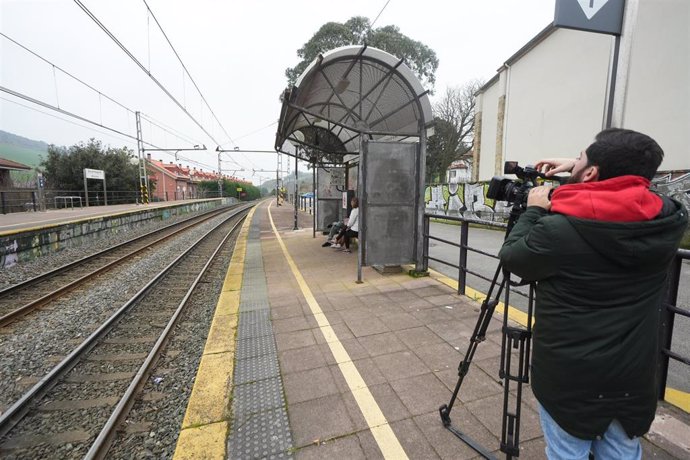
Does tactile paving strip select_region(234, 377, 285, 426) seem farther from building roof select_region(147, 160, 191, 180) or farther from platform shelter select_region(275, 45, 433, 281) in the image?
building roof select_region(147, 160, 191, 180)

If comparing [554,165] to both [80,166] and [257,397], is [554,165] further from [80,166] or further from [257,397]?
[80,166]

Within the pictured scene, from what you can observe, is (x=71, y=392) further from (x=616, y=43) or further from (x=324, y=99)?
(x=324, y=99)

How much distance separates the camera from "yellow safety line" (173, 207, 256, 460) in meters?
2.22

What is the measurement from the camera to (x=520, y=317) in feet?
13.5

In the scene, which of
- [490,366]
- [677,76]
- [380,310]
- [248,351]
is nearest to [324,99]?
[380,310]

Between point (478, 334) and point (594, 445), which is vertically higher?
point (478, 334)

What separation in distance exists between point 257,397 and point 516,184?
2.41 m

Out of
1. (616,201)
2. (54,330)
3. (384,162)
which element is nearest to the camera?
(616,201)

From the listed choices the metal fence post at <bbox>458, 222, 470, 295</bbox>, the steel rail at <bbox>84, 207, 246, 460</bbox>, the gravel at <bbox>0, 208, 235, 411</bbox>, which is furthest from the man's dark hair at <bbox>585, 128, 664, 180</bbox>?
the gravel at <bbox>0, 208, 235, 411</bbox>

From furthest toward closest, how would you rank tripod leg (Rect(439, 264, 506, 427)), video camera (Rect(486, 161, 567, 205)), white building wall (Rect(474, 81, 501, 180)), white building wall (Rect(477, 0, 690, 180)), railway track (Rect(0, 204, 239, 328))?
white building wall (Rect(474, 81, 501, 180)), white building wall (Rect(477, 0, 690, 180)), railway track (Rect(0, 204, 239, 328)), tripod leg (Rect(439, 264, 506, 427)), video camera (Rect(486, 161, 567, 205))

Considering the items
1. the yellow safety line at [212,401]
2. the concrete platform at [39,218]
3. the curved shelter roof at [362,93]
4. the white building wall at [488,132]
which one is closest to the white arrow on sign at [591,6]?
the curved shelter roof at [362,93]

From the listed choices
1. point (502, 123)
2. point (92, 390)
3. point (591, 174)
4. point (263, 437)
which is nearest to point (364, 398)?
point (263, 437)

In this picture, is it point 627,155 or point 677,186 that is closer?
point 627,155

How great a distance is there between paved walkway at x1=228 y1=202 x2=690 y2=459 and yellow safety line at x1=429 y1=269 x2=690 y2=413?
0.12m
